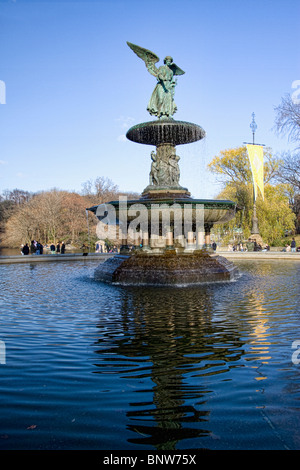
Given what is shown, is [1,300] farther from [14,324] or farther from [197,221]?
[197,221]

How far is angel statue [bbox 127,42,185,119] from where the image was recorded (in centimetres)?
1630

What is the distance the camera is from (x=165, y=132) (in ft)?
51.0

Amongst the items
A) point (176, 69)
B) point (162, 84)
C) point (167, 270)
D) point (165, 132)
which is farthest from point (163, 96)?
point (167, 270)

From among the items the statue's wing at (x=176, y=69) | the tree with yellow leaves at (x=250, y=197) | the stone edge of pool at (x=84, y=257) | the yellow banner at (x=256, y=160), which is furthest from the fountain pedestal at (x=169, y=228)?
the tree with yellow leaves at (x=250, y=197)

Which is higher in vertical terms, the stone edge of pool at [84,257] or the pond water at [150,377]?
the stone edge of pool at [84,257]

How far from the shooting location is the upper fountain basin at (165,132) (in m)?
14.8

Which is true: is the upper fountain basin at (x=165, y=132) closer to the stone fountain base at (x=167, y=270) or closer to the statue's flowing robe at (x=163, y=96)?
the statue's flowing robe at (x=163, y=96)

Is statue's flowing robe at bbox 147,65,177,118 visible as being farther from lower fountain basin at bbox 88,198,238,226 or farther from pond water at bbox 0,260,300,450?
pond water at bbox 0,260,300,450

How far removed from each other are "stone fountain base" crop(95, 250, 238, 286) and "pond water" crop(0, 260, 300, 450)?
13.7 ft

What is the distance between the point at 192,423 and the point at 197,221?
11484 millimetres

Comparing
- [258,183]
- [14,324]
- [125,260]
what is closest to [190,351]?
[14,324]

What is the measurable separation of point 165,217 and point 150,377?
9.83 metres

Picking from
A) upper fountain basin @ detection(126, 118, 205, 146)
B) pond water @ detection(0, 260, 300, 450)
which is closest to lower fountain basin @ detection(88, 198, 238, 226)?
upper fountain basin @ detection(126, 118, 205, 146)

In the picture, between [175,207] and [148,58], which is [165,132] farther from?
[175,207]
